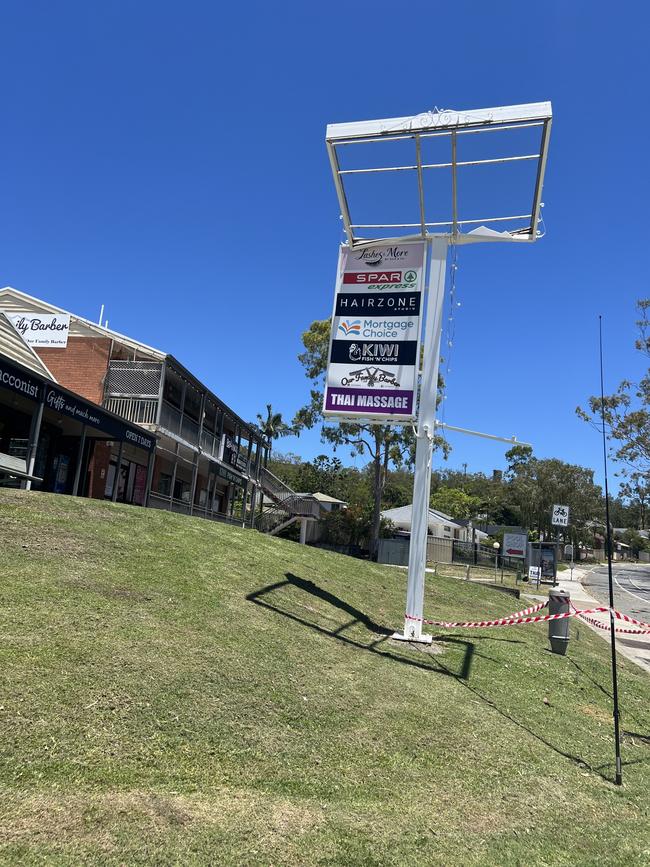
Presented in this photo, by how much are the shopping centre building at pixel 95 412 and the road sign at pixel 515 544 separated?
40.7ft

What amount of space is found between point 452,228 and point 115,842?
9.43 meters

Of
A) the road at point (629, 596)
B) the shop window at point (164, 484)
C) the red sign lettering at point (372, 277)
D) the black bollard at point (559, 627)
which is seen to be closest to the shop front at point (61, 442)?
the shop window at point (164, 484)

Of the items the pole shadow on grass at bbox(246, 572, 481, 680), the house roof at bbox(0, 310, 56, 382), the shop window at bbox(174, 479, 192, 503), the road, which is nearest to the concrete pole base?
the pole shadow on grass at bbox(246, 572, 481, 680)

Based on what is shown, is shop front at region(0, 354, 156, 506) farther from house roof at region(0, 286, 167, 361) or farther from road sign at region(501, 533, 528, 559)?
road sign at region(501, 533, 528, 559)

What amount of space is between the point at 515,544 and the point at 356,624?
71.5 ft

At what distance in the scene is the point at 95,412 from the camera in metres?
17.1

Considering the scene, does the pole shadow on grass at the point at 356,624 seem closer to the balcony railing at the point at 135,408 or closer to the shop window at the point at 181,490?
the balcony railing at the point at 135,408

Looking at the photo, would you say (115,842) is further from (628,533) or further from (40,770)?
(628,533)

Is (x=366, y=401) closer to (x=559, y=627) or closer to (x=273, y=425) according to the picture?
(x=559, y=627)

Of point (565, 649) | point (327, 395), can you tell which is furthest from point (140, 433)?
point (565, 649)

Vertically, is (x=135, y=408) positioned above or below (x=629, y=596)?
above

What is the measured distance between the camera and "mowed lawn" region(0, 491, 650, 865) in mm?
3352

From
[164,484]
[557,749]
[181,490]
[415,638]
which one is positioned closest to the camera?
[557,749]

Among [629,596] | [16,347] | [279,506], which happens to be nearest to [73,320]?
[16,347]
